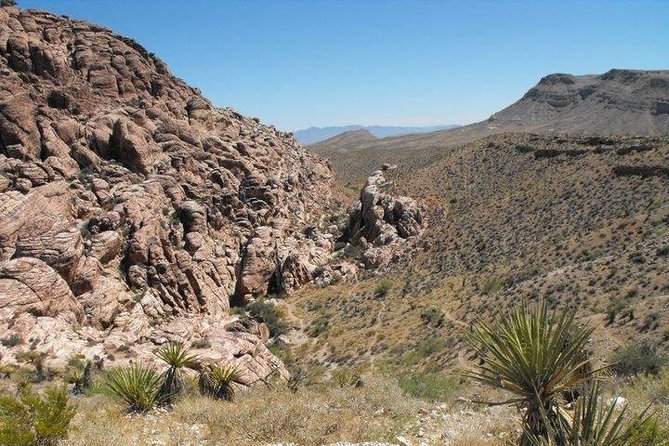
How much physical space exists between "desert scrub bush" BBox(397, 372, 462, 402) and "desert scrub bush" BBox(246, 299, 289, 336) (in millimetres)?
15248

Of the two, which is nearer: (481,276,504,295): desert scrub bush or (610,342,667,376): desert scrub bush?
(610,342,667,376): desert scrub bush

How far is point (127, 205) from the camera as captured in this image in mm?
28516

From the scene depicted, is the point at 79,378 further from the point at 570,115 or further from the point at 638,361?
the point at 570,115

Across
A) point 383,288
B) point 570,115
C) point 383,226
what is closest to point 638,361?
point 383,288

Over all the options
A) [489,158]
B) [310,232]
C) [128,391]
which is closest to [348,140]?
[489,158]

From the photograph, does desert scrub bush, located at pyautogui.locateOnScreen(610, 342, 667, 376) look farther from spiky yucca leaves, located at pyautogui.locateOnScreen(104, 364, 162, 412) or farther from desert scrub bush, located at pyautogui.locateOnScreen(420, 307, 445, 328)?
desert scrub bush, located at pyautogui.locateOnScreen(420, 307, 445, 328)

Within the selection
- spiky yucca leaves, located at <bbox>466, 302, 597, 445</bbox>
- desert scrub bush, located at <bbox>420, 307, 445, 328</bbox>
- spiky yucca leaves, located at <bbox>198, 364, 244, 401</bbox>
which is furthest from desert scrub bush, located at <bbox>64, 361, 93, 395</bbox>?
desert scrub bush, located at <bbox>420, 307, 445, 328</bbox>

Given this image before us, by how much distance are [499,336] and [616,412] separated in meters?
3.62

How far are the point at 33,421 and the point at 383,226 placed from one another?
112 ft

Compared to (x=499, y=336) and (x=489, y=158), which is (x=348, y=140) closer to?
(x=489, y=158)

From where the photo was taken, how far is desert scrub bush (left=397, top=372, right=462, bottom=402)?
12852 millimetres

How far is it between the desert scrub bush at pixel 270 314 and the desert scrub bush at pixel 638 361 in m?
19.8

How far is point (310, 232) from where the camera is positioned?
41469mm

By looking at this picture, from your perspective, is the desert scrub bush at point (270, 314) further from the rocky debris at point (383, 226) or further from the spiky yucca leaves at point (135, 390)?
the spiky yucca leaves at point (135, 390)
